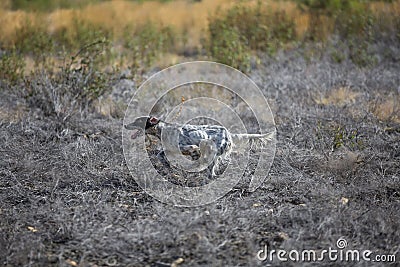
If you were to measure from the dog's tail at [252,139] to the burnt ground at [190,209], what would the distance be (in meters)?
0.23

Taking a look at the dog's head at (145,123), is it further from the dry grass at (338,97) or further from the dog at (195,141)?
the dry grass at (338,97)

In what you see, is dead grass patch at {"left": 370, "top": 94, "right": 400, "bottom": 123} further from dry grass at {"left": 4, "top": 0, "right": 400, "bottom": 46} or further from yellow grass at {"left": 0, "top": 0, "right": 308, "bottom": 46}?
yellow grass at {"left": 0, "top": 0, "right": 308, "bottom": 46}

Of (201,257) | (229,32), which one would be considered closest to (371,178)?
(201,257)

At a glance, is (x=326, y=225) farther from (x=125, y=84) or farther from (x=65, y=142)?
(x=125, y=84)

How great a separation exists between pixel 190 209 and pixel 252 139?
4.66ft

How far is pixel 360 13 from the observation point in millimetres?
10398

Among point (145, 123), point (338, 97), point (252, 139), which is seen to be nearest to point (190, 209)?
point (145, 123)

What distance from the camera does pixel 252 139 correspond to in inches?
209

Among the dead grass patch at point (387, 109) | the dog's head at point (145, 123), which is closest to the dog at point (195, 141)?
the dog's head at point (145, 123)

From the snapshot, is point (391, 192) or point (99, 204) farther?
point (391, 192)

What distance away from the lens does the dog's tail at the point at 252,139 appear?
16.9ft

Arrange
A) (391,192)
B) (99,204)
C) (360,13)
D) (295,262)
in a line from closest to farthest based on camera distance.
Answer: (295,262) → (99,204) → (391,192) → (360,13)

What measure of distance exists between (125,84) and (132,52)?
1.50m

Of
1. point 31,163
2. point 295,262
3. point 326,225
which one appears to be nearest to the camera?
point 295,262
